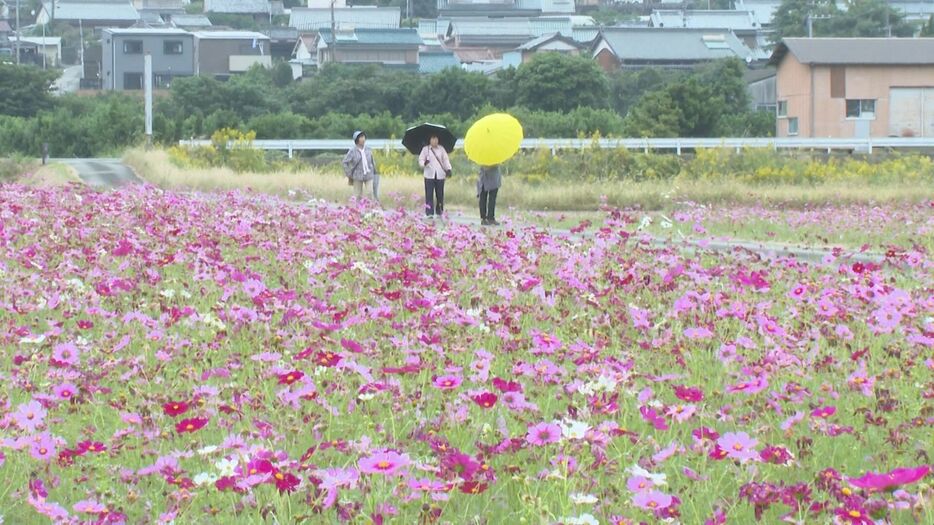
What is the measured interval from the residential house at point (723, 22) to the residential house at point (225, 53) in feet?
56.6

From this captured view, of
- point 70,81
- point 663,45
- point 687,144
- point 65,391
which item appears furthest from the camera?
point 70,81

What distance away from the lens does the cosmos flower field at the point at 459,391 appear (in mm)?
2844

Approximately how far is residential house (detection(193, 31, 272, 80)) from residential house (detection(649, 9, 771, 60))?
17256mm

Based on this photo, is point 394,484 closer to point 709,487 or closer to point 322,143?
point 709,487

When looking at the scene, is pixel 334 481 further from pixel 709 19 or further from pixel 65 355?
pixel 709 19

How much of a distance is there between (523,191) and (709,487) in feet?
53.5

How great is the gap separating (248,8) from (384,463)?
72.3 meters

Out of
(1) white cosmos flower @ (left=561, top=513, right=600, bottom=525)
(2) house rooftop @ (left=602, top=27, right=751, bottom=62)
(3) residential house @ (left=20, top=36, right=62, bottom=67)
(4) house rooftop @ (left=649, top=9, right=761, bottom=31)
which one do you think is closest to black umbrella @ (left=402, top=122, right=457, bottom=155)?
(1) white cosmos flower @ (left=561, top=513, right=600, bottom=525)

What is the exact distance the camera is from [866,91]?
36.6 meters

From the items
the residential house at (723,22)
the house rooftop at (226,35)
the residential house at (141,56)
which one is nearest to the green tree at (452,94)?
the residential house at (141,56)

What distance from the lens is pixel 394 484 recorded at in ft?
9.59

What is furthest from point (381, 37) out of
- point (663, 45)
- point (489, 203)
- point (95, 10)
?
point (489, 203)

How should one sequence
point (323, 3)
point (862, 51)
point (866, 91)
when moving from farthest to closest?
1. point (323, 3)
2. point (862, 51)
3. point (866, 91)

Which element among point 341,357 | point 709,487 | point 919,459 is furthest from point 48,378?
point 919,459
